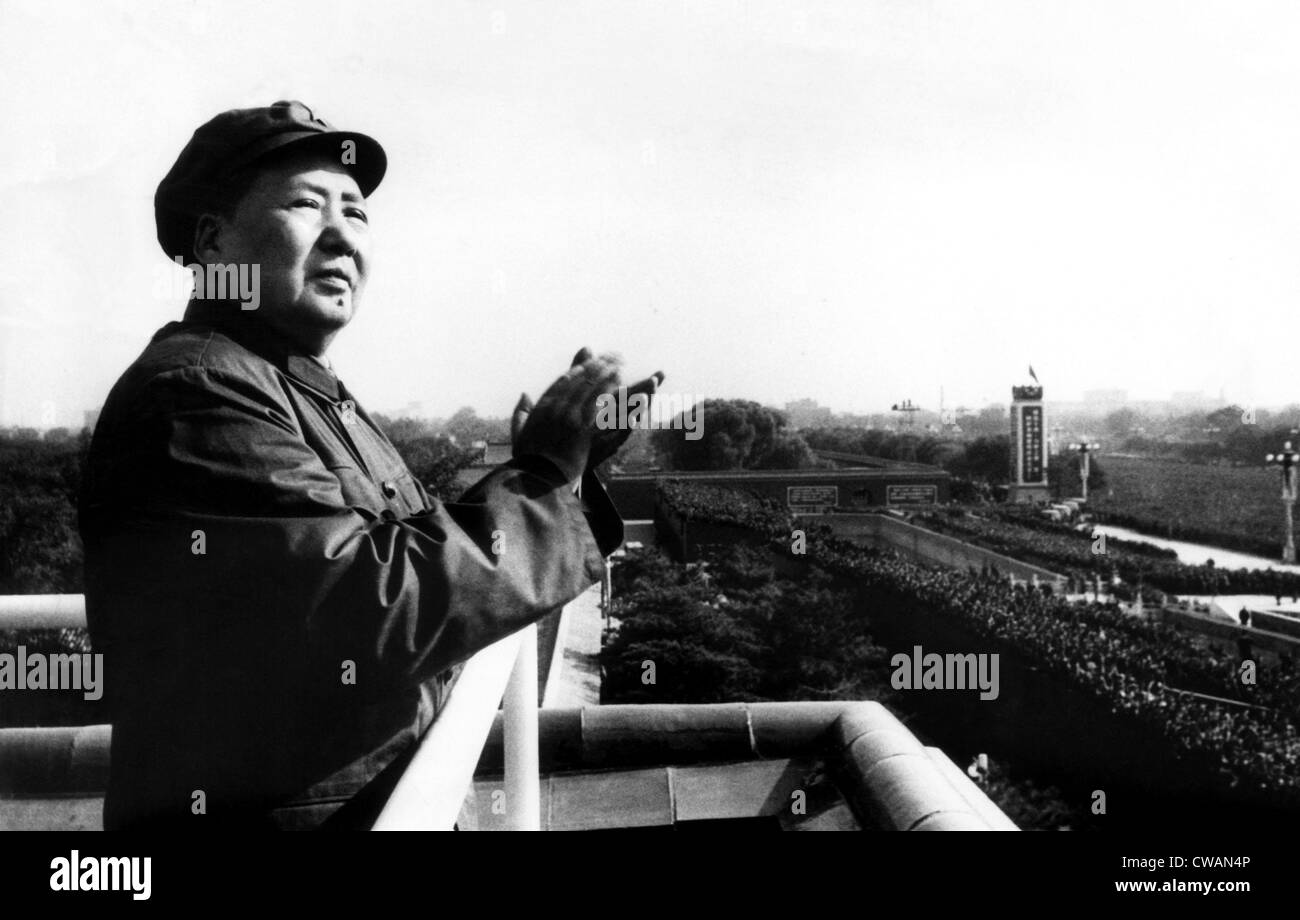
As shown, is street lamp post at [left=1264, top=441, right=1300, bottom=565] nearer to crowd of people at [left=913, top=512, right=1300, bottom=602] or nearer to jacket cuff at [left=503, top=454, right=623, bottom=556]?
crowd of people at [left=913, top=512, right=1300, bottom=602]

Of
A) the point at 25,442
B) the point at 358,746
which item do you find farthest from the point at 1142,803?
the point at 25,442

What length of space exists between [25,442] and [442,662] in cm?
422

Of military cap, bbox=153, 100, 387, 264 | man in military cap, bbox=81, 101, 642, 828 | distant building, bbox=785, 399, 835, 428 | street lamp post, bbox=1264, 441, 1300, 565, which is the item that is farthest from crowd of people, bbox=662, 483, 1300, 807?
military cap, bbox=153, 100, 387, 264

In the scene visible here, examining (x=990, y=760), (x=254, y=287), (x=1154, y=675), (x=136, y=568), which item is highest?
(x=254, y=287)

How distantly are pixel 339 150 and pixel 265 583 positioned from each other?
1.62ft

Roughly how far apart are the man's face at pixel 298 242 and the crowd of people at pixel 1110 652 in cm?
467

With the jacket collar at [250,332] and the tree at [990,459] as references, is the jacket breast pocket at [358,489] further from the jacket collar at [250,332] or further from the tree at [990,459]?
the tree at [990,459]

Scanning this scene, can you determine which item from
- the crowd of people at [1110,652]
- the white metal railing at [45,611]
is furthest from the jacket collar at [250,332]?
the crowd of people at [1110,652]

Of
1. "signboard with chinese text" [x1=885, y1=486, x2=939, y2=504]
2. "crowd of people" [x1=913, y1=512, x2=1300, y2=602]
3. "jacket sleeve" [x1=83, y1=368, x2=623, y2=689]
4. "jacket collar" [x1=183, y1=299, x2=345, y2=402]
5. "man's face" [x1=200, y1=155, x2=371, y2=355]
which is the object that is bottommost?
"crowd of people" [x1=913, y1=512, x2=1300, y2=602]

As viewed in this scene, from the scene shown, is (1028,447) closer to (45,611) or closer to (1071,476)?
(1071,476)

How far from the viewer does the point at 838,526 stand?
21.5ft

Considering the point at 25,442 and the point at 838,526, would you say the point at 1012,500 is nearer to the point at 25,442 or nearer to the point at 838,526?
the point at 838,526

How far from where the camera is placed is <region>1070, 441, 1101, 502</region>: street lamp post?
517 centimetres

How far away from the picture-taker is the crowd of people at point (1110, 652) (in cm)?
496
